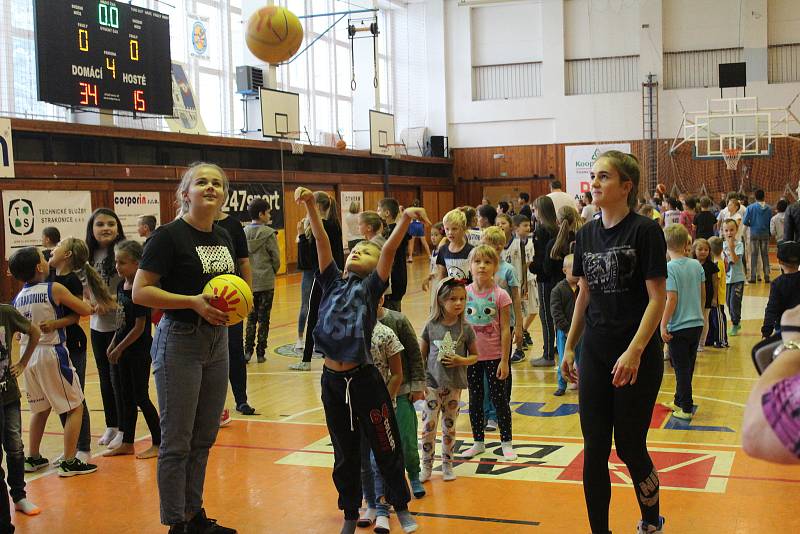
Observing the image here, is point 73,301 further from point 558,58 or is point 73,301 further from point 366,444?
point 558,58

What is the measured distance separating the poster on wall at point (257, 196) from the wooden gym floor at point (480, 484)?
444 inches

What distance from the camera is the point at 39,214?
13922mm

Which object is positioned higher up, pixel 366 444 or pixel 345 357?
pixel 345 357

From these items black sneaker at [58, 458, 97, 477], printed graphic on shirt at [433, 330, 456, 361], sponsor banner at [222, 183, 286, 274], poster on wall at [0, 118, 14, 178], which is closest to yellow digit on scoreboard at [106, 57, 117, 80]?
poster on wall at [0, 118, 14, 178]

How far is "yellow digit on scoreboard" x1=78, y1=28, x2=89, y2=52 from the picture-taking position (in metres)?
13.4

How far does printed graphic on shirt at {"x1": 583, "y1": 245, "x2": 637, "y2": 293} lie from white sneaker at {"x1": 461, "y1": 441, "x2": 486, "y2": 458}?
2.32 metres

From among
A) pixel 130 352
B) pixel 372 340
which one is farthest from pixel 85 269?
pixel 372 340

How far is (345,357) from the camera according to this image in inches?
161

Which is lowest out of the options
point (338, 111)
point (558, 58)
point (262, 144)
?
point (262, 144)

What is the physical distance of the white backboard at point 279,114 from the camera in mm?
19016

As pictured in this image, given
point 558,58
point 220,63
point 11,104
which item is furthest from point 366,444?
point 558,58

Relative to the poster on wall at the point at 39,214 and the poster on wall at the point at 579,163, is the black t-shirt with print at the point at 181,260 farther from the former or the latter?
the poster on wall at the point at 579,163

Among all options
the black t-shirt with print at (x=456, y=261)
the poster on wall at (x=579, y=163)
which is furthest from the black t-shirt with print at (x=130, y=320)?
the poster on wall at (x=579, y=163)

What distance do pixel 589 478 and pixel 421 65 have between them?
2735 cm
